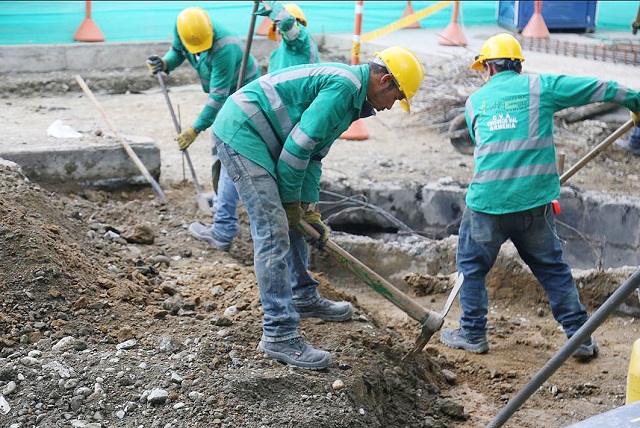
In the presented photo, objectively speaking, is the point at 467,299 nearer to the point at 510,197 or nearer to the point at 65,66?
the point at 510,197

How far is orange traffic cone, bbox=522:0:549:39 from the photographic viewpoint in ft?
40.0

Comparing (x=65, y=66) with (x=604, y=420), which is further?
(x=65, y=66)

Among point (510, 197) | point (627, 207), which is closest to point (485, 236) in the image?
point (510, 197)

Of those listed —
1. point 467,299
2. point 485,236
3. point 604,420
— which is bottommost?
point 467,299

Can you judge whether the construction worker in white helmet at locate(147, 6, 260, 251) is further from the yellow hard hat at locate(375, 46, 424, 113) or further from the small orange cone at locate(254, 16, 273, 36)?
the small orange cone at locate(254, 16, 273, 36)

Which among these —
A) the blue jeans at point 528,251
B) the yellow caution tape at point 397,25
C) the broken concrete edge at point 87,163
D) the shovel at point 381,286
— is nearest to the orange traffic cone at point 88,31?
the yellow caution tape at point 397,25

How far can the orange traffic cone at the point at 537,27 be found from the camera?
1219 cm

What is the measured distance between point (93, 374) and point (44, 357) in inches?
11.9

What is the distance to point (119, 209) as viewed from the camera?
258 inches

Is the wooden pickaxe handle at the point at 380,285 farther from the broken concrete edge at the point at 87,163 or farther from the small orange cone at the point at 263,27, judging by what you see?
the small orange cone at the point at 263,27

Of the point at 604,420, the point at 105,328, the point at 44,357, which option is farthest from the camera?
the point at 105,328

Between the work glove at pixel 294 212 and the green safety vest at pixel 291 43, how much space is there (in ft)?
7.04

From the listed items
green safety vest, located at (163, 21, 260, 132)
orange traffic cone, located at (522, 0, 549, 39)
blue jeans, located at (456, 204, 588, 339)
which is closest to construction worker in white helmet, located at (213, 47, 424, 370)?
blue jeans, located at (456, 204, 588, 339)

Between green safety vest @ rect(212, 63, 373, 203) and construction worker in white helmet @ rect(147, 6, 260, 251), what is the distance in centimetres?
206
